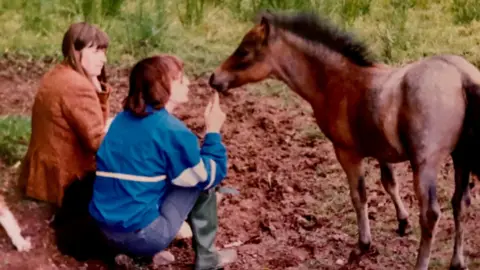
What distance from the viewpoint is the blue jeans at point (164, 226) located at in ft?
14.8

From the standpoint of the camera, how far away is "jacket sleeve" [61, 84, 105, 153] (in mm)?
4684

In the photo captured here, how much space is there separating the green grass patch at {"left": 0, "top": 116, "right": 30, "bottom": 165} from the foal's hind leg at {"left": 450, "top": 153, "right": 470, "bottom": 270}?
295 cm

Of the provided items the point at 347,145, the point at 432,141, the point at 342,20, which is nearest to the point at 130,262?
the point at 347,145

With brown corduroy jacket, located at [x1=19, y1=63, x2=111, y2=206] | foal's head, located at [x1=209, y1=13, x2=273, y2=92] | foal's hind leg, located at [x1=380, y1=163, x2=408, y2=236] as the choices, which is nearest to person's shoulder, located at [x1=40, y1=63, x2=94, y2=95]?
brown corduroy jacket, located at [x1=19, y1=63, x2=111, y2=206]

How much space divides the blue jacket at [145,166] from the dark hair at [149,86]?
0.19 feet

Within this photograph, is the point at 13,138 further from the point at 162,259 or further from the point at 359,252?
the point at 359,252

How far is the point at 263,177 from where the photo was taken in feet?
20.0

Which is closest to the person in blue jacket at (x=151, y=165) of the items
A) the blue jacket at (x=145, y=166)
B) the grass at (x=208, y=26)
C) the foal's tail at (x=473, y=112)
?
the blue jacket at (x=145, y=166)

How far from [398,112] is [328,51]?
0.71m

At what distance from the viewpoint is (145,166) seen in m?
4.43

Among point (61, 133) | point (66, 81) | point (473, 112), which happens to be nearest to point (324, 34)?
point (473, 112)

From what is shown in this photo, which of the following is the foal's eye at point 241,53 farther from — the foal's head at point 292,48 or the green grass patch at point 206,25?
the green grass patch at point 206,25

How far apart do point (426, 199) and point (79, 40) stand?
83.5 inches

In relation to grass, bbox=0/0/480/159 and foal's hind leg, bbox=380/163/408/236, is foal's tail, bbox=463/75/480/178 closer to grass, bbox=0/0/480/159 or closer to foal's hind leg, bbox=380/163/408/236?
foal's hind leg, bbox=380/163/408/236
